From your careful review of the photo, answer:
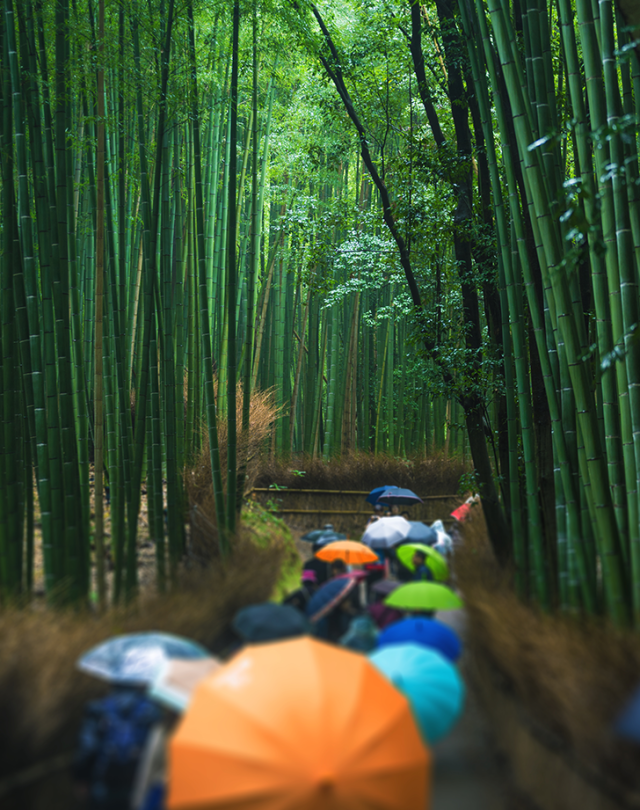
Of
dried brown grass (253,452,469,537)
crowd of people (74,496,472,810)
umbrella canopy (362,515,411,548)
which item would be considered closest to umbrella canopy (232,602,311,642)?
crowd of people (74,496,472,810)

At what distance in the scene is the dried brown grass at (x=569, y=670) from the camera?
72.8 inches

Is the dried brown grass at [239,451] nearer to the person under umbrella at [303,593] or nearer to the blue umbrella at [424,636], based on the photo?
the person under umbrella at [303,593]

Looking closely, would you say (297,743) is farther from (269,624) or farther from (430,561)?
(430,561)

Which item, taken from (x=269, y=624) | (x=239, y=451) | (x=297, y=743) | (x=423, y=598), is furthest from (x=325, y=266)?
(x=297, y=743)

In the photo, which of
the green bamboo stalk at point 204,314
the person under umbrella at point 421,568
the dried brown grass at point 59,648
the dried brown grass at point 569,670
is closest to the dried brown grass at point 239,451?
the green bamboo stalk at point 204,314

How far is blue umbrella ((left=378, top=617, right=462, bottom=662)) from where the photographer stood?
266cm

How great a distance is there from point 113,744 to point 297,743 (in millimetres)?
503

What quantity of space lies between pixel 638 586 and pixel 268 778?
1.56 meters

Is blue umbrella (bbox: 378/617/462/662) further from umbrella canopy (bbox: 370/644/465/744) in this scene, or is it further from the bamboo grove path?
umbrella canopy (bbox: 370/644/465/744)

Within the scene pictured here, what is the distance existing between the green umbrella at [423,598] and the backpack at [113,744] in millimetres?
1540

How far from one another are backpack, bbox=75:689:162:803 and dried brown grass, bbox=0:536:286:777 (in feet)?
0.54

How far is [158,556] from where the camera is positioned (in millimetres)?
3717

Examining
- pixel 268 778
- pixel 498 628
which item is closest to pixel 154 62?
pixel 498 628

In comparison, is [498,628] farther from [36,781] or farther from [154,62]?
[154,62]
